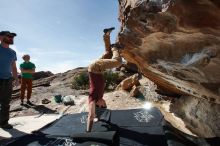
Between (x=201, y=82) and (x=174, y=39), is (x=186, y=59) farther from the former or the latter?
(x=201, y=82)

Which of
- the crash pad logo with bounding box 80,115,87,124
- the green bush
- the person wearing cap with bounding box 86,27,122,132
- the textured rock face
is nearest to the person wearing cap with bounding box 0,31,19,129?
the crash pad logo with bounding box 80,115,87,124

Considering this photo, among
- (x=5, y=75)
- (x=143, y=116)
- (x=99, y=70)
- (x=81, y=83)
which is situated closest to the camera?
(x=99, y=70)

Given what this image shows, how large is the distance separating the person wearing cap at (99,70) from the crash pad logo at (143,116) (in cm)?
83

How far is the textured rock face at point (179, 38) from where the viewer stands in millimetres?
2805

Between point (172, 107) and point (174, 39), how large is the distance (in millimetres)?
4482

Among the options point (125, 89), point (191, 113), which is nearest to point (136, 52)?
point (191, 113)

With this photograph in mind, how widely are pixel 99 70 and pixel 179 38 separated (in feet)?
7.07

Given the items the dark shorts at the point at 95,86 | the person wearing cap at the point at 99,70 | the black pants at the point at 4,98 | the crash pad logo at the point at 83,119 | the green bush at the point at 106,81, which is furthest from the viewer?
the green bush at the point at 106,81

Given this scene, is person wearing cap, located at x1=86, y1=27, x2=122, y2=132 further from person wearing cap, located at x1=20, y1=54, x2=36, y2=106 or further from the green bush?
the green bush

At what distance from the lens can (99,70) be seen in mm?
5332

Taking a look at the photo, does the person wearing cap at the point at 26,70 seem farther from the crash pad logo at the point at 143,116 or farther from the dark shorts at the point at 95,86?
the crash pad logo at the point at 143,116

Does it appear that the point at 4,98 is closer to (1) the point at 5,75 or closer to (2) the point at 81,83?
(1) the point at 5,75

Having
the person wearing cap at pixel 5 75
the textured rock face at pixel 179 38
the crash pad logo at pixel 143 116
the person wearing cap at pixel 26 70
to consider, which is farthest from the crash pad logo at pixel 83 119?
the person wearing cap at pixel 26 70

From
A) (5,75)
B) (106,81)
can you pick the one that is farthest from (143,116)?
(106,81)
